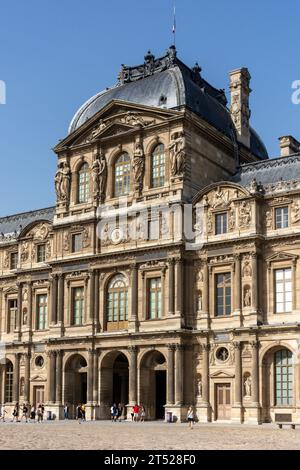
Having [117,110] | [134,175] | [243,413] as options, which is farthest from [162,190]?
[243,413]

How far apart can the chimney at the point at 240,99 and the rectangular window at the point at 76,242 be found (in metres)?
14.4

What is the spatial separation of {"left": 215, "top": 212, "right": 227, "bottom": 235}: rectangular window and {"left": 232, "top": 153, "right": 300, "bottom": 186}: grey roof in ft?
10.9

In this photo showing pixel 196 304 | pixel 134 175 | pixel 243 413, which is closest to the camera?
pixel 243 413

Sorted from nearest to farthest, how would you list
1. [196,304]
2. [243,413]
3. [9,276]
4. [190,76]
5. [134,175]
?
[243,413] < [196,304] < [134,175] < [190,76] < [9,276]

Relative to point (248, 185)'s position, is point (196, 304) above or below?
below

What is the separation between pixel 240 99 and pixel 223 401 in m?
23.8

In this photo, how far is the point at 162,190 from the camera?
54.1 metres

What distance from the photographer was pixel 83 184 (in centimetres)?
5906

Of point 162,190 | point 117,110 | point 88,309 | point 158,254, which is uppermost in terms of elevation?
point 117,110

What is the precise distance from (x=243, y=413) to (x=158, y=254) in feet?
38.2

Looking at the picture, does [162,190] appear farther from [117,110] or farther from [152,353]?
[152,353]

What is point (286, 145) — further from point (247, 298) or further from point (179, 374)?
point (179, 374)

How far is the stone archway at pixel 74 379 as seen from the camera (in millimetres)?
56406

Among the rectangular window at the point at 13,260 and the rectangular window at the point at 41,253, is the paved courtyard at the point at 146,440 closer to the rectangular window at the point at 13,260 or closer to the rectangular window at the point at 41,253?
the rectangular window at the point at 41,253
